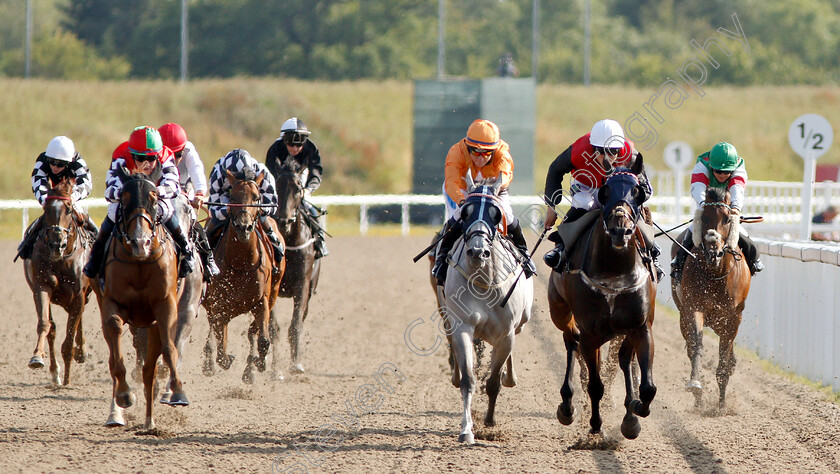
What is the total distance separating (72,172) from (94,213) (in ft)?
57.3

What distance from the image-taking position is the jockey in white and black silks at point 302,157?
10359 millimetres

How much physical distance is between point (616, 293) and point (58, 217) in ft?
15.0

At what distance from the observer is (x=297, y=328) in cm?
982

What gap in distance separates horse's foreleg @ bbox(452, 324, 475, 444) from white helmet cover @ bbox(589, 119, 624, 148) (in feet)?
4.79

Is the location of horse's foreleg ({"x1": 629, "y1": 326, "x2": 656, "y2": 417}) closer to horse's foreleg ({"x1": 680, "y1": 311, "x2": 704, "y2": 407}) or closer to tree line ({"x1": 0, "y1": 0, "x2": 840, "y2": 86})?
horse's foreleg ({"x1": 680, "y1": 311, "x2": 704, "y2": 407})

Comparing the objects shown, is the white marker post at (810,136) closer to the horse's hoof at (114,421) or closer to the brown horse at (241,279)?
the brown horse at (241,279)

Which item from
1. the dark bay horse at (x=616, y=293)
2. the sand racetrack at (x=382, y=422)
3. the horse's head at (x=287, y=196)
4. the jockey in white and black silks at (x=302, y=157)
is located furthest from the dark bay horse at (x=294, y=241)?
the dark bay horse at (x=616, y=293)

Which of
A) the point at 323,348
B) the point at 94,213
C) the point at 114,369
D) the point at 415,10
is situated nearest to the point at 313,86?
the point at 415,10

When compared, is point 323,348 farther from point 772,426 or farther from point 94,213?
point 94,213

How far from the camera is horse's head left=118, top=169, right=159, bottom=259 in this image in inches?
262

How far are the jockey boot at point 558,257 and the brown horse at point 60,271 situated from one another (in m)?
3.91

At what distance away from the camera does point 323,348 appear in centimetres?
1110

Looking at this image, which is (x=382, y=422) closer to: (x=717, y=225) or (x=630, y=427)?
(x=630, y=427)

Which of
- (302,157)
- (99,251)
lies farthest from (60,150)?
(302,157)
